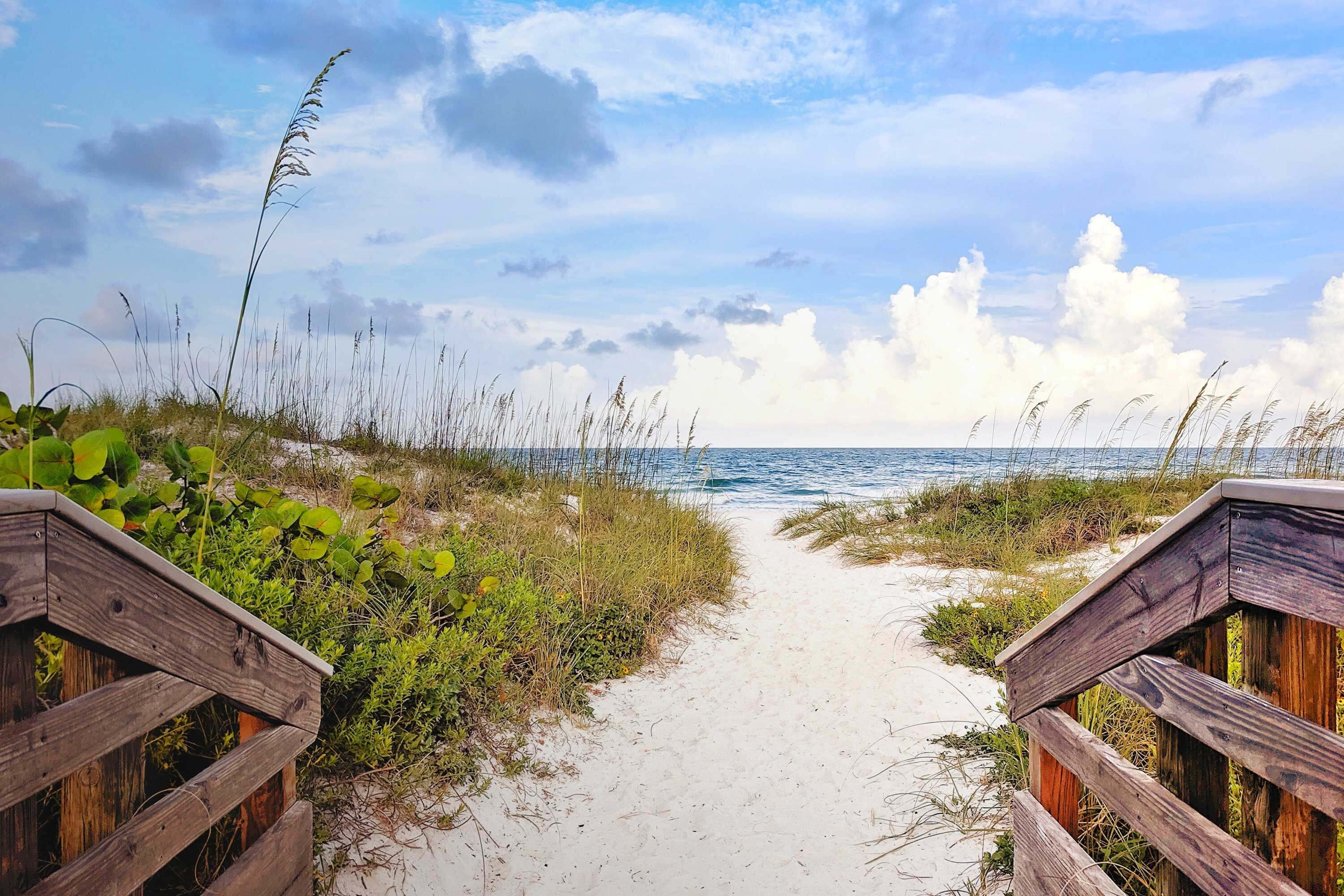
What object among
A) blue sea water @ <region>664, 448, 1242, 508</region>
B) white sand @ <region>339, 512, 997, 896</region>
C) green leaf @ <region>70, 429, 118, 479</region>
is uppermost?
green leaf @ <region>70, 429, 118, 479</region>

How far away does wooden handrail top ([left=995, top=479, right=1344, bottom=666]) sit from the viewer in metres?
1.10

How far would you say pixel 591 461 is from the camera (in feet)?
25.5

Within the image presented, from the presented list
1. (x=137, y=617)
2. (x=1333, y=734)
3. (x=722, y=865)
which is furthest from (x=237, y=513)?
(x=1333, y=734)

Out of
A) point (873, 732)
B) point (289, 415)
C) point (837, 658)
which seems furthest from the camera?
point (289, 415)

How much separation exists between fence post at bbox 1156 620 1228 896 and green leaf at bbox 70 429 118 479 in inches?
116

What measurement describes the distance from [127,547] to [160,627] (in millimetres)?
225

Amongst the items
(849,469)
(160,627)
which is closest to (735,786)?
(160,627)

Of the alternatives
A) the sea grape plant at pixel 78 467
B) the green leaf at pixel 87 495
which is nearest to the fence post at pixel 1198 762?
the sea grape plant at pixel 78 467

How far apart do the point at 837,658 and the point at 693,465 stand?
370 centimetres

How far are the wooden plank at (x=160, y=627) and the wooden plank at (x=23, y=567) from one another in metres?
0.02

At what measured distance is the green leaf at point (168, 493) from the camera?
296 centimetres

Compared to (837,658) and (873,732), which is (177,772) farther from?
(837,658)

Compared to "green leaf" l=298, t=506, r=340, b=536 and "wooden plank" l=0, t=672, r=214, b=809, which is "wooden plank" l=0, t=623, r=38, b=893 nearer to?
"wooden plank" l=0, t=672, r=214, b=809

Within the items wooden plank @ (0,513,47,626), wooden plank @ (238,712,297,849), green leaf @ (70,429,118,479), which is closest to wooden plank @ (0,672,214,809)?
wooden plank @ (0,513,47,626)
